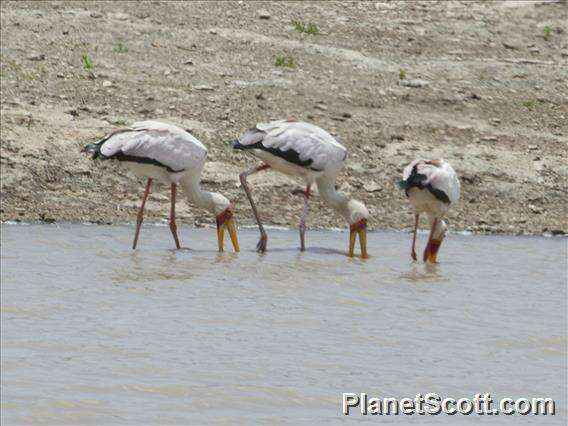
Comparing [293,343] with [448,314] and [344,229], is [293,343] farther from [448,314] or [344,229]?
[344,229]

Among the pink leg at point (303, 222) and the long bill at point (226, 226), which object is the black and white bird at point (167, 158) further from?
the pink leg at point (303, 222)

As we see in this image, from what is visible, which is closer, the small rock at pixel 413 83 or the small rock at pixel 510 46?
the small rock at pixel 413 83

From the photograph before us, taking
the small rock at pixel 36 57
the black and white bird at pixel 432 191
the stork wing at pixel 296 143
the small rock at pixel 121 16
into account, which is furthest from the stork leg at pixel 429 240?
the small rock at pixel 121 16

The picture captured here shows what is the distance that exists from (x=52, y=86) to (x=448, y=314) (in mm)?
7186

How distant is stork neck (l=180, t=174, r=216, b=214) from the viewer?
13.0 metres

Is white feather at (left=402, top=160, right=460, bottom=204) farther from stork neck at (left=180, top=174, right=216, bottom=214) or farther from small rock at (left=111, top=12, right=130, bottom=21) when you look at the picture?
small rock at (left=111, top=12, right=130, bottom=21)

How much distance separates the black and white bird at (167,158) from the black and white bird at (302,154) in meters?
0.33

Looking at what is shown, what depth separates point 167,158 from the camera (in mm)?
12422

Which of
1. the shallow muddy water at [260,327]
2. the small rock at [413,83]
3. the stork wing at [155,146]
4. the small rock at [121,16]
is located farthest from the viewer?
the small rock at [121,16]

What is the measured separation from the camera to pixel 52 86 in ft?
51.8

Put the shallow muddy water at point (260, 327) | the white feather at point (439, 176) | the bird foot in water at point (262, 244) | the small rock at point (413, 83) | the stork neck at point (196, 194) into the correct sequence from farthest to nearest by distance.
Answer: the small rock at point (413, 83)
the stork neck at point (196, 194)
the bird foot in water at point (262, 244)
the white feather at point (439, 176)
the shallow muddy water at point (260, 327)

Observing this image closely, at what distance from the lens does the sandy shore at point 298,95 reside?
46.8 feet

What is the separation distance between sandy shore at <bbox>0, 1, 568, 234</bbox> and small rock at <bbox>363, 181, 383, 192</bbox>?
0.02 metres

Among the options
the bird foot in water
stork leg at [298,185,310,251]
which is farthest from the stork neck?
stork leg at [298,185,310,251]
